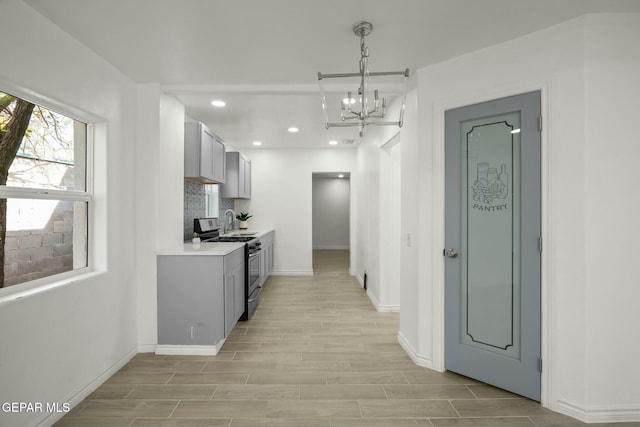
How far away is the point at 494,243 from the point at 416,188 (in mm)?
742

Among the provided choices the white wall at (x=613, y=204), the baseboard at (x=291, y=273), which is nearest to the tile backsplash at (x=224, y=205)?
the baseboard at (x=291, y=273)

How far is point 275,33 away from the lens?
2.12m

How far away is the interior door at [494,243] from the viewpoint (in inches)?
85.2

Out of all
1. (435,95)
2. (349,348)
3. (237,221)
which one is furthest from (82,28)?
(237,221)

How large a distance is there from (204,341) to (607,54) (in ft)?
11.9

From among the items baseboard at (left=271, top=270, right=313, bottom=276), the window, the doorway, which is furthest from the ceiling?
the doorway

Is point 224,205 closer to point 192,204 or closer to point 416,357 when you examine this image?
point 192,204

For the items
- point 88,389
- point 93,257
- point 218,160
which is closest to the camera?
point 88,389

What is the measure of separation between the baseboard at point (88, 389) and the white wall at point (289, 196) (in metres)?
3.65

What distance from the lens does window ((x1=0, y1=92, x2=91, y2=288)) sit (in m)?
1.81

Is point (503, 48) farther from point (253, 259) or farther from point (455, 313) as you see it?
point (253, 259)

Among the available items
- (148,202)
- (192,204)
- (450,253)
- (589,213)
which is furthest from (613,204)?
(192,204)

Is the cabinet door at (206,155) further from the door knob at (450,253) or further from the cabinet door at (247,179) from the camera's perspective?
the door knob at (450,253)

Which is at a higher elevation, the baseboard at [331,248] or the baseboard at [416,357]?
the baseboard at [331,248]
